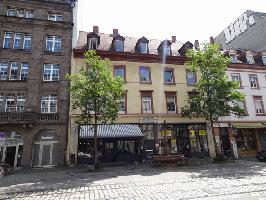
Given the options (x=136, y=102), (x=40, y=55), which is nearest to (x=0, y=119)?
(x=40, y=55)

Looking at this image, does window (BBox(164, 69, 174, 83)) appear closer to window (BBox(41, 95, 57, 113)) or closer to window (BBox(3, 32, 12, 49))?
window (BBox(41, 95, 57, 113))

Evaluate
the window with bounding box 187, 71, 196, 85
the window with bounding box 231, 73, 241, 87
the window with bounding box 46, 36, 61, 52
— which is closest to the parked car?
the window with bounding box 187, 71, 196, 85

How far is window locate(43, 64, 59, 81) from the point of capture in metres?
23.9

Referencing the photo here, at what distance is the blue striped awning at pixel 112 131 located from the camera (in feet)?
72.1

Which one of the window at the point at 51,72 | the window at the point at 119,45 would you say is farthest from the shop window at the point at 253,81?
the window at the point at 51,72

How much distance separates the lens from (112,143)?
918 inches

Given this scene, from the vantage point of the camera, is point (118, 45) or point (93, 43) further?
point (118, 45)

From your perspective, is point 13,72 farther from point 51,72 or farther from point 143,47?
point 143,47

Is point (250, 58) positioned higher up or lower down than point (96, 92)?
higher up

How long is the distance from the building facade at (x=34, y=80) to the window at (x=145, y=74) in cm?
771

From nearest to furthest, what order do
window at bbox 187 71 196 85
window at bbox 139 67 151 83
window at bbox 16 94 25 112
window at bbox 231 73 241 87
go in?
1. window at bbox 16 94 25 112
2. window at bbox 139 67 151 83
3. window at bbox 187 71 196 85
4. window at bbox 231 73 241 87

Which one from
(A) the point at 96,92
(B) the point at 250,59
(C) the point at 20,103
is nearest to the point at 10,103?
(C) the point at 20,103

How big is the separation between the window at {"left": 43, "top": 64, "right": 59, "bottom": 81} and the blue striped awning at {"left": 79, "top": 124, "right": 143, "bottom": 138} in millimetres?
5750

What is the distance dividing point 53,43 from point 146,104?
11.6 metres
